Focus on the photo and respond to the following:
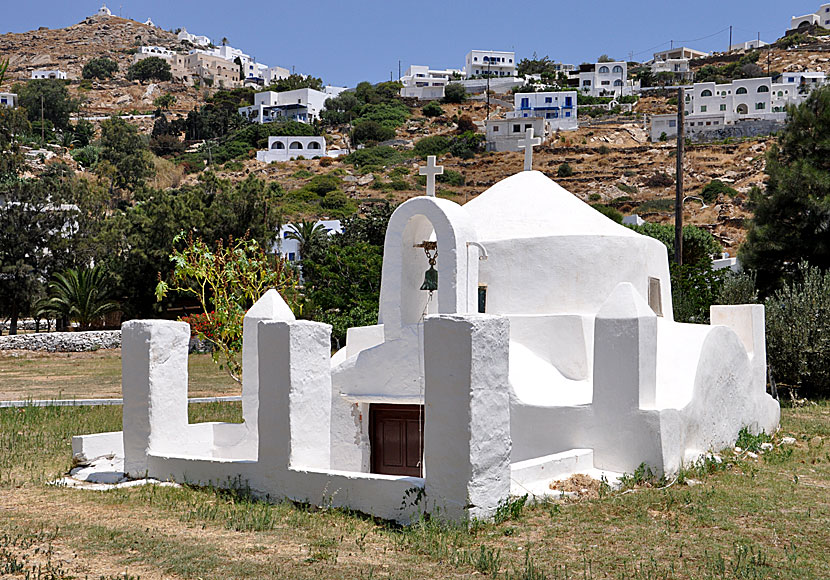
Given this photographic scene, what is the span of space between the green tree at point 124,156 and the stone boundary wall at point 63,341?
4410cm

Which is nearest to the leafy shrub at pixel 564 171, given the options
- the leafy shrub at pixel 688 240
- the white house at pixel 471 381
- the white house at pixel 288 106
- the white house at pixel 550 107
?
the white house at pixel 550 107

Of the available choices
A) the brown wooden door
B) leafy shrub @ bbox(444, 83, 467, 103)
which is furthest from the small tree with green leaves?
leafy shrub @ bbox(444, 83, 467, 103)

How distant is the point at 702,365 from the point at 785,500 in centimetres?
241

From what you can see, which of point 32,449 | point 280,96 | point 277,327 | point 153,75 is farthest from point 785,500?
point 153,75

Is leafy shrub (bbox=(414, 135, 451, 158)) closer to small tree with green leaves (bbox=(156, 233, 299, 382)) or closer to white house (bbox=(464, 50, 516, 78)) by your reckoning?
white house (bbox=(464, 50, 516, 78))

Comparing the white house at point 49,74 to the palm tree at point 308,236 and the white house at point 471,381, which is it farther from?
the white house at point 471,381

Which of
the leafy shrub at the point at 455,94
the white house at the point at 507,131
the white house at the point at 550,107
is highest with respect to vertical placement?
the leafy shrub at the point at 455,94

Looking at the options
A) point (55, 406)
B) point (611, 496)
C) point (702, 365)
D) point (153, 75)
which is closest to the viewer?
point (611, 496)

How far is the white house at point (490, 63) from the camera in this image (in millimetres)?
122125

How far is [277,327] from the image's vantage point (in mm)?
8992

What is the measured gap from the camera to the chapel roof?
39.6ft

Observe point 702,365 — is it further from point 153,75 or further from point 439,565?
point 153,75

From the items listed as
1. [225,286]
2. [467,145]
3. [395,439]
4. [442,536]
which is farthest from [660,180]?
[442,536]

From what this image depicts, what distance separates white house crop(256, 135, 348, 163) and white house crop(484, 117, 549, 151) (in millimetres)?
16255
